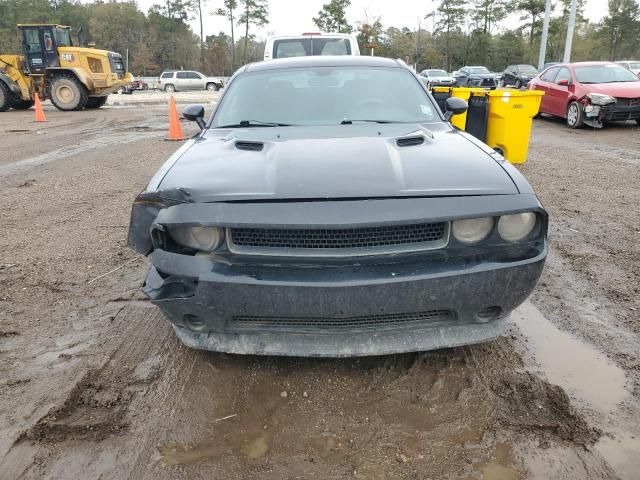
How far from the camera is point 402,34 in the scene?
63.9 m

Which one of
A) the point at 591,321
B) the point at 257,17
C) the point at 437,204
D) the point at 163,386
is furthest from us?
the point at 257,17

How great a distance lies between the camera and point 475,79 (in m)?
27.1

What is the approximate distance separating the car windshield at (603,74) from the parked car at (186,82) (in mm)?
27785

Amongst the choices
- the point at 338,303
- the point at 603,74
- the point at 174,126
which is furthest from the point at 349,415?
the point at 603,74

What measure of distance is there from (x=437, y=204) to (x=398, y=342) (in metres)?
0.64

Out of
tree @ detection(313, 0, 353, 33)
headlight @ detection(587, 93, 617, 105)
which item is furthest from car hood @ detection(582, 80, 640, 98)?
tree @ detection(313, 0, 353, 33)

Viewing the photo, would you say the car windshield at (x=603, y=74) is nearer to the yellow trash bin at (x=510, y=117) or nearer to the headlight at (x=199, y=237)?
the yellow trash bin at (x=510, y=117)

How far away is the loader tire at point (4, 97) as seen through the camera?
17562 millimetres

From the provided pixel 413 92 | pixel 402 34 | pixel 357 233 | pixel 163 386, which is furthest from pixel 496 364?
pixel 402 34

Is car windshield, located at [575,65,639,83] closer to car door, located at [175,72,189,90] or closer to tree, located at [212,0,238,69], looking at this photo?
car door, located at [175,72,189,90]

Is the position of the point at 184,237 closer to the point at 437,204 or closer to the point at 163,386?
the point at 163,386

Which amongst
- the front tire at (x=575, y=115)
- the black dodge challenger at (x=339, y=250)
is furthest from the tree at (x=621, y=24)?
the black dodge challenger at (x=339, y=250)

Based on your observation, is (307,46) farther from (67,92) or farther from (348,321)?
(67,92)

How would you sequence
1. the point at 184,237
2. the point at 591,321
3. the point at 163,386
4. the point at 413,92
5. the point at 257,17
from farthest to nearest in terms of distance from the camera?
the point at 257,17 → the point at 413,92 → the point at 591,321 → the point at 163,386 → the point at 184,237
